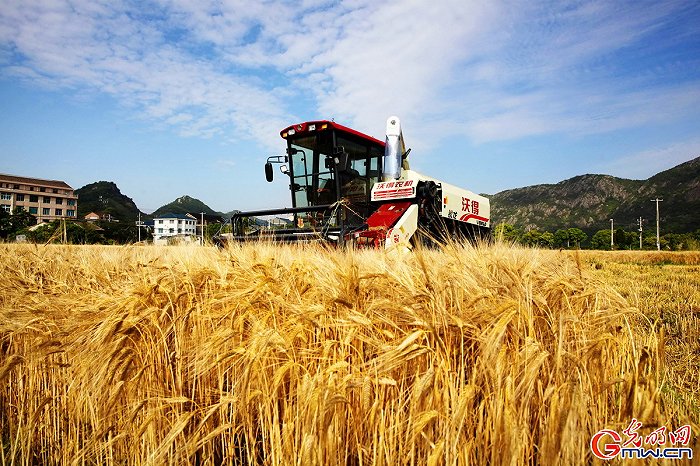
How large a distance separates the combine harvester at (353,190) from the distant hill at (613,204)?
81382 mm

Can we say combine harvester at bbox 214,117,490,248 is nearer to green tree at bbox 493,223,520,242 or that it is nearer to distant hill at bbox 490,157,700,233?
green tree at bbox 493,223,520,242

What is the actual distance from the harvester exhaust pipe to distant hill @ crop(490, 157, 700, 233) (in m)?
81.6

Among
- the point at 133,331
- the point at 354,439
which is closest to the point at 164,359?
the point at 133,331

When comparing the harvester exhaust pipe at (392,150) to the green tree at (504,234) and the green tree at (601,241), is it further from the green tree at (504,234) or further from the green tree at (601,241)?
the green tree at (601,241)

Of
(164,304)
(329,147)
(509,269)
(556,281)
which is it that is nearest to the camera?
(556,281)

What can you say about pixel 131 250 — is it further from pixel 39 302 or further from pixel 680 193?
pixel 680 193

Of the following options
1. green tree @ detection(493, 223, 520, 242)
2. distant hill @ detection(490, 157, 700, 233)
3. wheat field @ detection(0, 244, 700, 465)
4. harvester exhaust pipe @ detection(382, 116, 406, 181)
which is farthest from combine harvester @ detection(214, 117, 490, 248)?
distant hill @ detection(490, 157, 700, 233)

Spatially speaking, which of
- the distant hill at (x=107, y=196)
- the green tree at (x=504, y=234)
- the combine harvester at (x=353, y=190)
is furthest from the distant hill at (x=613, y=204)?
the distant hill at (x=107, y=196)

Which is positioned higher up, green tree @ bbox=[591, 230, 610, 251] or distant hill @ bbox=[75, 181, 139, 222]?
distant hill @ bbox=[75, 181, 139, 222]

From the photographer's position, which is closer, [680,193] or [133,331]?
[133,331]

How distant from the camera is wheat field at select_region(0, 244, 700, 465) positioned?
141 centimetres

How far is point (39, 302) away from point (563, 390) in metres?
3.32

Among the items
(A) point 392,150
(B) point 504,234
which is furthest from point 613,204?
(B) point 504,234

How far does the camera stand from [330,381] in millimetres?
1536
